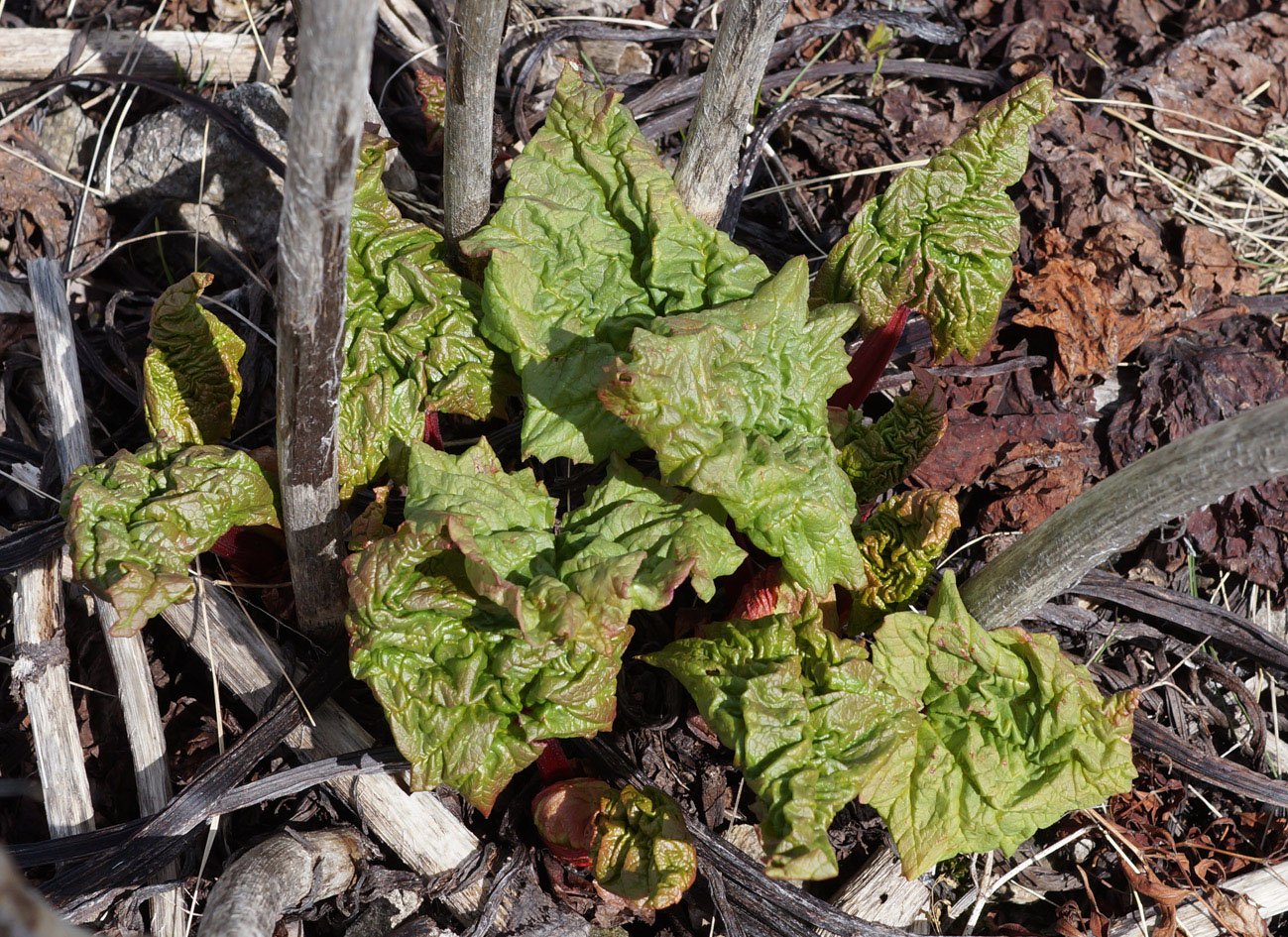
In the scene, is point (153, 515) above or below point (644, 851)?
above

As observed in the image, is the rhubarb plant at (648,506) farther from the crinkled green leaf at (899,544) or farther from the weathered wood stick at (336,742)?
the weathered wood stick at (336,742)

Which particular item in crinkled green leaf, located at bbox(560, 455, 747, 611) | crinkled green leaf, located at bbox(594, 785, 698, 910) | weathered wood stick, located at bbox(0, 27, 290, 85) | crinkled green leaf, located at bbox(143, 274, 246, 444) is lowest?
crinkled green leaf, located at bbox(594, 785, 698, 910)

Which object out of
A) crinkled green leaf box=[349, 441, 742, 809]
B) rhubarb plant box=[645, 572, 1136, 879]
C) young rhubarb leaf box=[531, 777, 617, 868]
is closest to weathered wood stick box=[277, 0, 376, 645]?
crinkled green leaf box=[349, 441, 742, 809]

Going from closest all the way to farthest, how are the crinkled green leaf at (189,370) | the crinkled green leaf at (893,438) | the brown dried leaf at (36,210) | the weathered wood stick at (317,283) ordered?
the weathered wood stick at (317,283) → the crinkled green leaf at (189,370) → the crinkled green leaf at (893,438) → the brown dried leaf at (36,210)

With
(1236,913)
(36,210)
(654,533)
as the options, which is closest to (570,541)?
(654,533)

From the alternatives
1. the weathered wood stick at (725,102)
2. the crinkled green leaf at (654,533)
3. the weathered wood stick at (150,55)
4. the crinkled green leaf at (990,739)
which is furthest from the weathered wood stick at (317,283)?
the weathered wood stick at (150,55)

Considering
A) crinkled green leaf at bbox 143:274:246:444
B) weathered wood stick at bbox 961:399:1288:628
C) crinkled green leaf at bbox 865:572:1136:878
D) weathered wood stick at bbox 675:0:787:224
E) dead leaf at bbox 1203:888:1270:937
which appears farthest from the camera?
dead leaf at bbox 1203:888:1270:937

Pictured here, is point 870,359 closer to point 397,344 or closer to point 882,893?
point 397,344

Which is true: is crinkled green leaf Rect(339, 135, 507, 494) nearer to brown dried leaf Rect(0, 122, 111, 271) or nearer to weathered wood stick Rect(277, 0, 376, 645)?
weathered wood stick Rect(277, 0, 376, 645)
